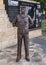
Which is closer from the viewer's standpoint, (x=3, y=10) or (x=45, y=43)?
(x=3, y=10)

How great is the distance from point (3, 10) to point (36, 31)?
410 cm

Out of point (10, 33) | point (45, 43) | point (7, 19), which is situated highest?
point (7, 19)

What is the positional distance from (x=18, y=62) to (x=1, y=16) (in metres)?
2.88

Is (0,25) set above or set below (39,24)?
above

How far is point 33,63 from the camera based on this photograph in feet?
25.0

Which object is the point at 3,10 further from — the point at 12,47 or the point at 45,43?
the point at 45,43

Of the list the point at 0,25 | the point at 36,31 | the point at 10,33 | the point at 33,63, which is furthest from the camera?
the point at 36,31

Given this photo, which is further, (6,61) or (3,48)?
(3,48)

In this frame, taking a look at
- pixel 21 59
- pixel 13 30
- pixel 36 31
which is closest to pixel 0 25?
pixel 13 30

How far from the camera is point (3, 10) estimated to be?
10.0m

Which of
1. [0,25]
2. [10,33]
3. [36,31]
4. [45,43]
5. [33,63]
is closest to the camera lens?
[33,63]

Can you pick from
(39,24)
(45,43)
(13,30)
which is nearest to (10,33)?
(13,30)

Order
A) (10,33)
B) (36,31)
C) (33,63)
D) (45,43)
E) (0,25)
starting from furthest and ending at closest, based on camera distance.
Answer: (36,31) → (45,43) → (10,33) → (0,25) → (33,63)

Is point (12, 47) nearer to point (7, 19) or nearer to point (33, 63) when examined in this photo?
point (7, 19)
